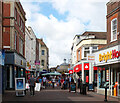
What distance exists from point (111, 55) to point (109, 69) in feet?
5.99

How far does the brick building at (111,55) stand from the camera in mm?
20484

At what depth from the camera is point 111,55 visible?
2083 centimetres

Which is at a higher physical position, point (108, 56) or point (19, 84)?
point (108, 56)

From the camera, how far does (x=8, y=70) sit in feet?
97.3

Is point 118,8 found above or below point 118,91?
above

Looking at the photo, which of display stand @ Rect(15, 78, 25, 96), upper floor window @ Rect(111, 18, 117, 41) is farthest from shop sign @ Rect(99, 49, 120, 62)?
display stand @ Rect(15, 78, 25, 96)

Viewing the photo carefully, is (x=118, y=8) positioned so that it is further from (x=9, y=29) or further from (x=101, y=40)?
(x=101, y=40)

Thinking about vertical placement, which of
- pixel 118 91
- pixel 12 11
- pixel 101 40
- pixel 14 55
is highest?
pixel 12 11

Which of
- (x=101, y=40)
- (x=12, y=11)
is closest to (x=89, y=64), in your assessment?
(x=101, y=40)

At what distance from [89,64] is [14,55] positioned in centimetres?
1175

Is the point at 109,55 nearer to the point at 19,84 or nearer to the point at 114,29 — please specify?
the point at 114,29

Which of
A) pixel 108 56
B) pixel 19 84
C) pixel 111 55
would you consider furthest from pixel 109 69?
pixel 19 84

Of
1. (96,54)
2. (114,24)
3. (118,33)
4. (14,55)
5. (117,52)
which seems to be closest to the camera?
(117,52)

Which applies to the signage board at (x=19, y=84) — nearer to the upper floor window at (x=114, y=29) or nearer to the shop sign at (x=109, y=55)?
the shop sign at (x=109, y=55)
